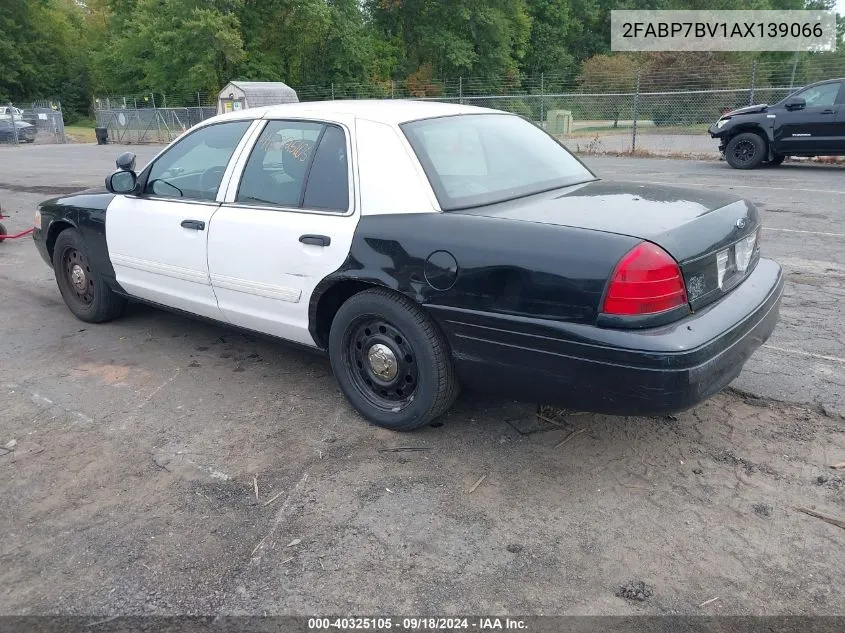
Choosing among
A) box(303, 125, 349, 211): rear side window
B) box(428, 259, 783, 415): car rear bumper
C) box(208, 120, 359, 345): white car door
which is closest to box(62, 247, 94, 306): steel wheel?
box(208, 120, 359, 345): white car door

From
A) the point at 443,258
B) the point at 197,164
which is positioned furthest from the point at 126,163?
the point at 443,258

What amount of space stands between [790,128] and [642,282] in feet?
43.4

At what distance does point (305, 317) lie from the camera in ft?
12.6

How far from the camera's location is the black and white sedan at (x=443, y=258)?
287 centimetres

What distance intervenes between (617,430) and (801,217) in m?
6.78

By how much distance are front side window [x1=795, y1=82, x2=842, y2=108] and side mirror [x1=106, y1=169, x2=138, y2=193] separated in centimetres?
1331

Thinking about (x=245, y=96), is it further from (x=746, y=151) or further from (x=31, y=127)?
(x=746, y=151)

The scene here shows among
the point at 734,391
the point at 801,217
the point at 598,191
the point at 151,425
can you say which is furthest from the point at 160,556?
the point at 801,217

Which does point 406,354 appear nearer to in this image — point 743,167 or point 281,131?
point 281,131

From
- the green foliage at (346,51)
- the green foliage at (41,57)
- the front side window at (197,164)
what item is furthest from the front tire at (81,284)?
the green foliage at (41,57)

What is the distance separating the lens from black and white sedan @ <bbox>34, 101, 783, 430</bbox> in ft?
9.41

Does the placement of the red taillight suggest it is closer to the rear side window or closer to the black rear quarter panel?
the black rear quarter panel

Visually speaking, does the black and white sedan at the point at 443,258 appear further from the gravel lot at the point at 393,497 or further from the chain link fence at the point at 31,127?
the chain link fence at the point at 31,127

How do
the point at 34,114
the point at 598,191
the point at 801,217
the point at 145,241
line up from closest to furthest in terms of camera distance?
the point at 598,191
the point at 145,241
the point at 801,217
the point at 34,114
